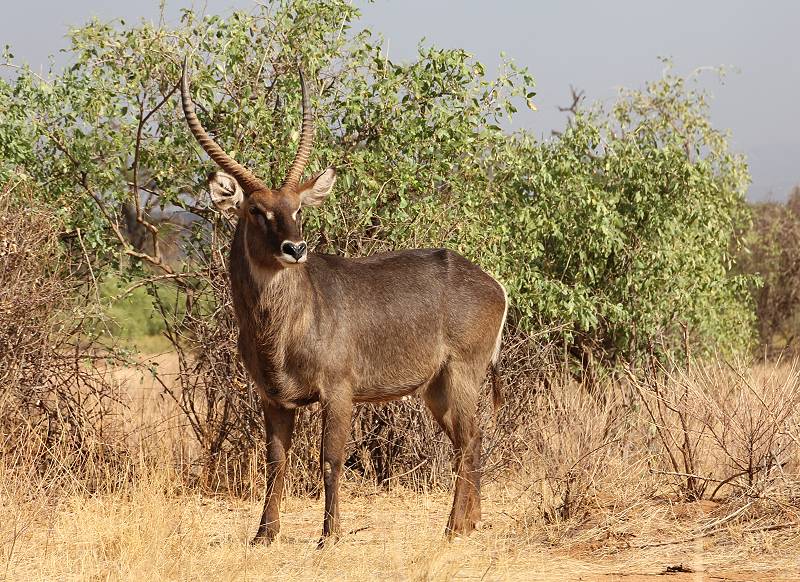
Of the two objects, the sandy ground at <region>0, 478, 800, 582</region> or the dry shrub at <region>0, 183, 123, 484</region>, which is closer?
the sandy ground at <region>0, 478, 800, 582</region>

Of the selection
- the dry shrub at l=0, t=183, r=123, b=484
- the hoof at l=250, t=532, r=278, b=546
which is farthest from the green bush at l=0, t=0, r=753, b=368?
the hoof at l=250, t=532, r=278, b=546

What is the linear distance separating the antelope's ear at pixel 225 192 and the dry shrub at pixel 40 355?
1733 mm

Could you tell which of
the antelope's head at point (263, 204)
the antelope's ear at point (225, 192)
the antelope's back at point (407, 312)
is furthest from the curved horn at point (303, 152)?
the antelope's back at point (407, 312)

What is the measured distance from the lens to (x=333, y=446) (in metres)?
6.66

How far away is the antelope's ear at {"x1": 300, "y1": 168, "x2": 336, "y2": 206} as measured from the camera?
6723 millimetres

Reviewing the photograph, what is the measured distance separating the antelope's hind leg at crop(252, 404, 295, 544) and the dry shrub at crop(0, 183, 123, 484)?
1557 mm

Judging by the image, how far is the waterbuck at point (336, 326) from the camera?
21.4ft

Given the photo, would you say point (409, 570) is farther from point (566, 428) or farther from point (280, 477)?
point (566, 428)

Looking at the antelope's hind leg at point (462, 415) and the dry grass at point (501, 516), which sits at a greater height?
the antelope's hind leg at point (462, 415)

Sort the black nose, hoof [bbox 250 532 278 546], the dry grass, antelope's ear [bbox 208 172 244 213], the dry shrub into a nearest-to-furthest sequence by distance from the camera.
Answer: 1. the dry grass
2. the black nose
3. antelope's ear [bbox 208 172 244 213]
4. hoof [bbox 250 532 278 546]
5. the dry shrub

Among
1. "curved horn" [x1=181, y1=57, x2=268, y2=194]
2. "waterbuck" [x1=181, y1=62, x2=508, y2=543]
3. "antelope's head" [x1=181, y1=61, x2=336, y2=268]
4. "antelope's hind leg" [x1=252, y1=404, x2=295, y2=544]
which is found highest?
"curved horn" [x1=181, y1=57, x2=268, y2=194]

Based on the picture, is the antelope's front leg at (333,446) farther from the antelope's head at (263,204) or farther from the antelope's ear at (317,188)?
the antelope's ear at (317,188)

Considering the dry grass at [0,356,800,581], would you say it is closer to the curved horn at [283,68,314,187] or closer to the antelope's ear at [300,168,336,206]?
the antelope's ear at [300,168,336,206]

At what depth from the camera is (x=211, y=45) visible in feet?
28.2
